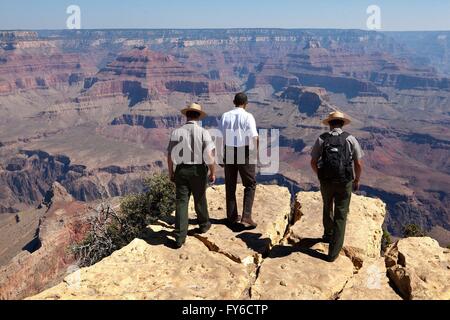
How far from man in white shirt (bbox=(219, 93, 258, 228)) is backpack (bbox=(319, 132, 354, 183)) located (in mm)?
1551

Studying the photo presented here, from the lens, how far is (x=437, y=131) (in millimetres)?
192500

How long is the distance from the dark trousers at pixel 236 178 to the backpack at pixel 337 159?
6.07 ft

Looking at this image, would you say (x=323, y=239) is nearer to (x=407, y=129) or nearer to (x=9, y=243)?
(x=9, y=243)

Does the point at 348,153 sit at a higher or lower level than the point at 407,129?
higher

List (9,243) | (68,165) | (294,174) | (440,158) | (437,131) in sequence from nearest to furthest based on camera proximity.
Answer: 1. (9,243)
2. (294,174)
3. (68,165)
4. (440,158)
5. (437,131)

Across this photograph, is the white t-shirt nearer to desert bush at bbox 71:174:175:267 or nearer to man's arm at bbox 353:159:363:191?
man's arm at bbox 353:159:363:191

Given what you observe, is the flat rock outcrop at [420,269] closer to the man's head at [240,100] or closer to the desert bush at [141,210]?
the man's head at [240,100]

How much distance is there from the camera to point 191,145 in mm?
7805

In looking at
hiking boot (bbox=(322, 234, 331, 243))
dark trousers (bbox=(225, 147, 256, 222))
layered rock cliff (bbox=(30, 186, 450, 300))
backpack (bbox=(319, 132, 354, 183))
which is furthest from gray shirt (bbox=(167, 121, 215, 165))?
hiking boot (bbox=(322, 234, 331, 243))

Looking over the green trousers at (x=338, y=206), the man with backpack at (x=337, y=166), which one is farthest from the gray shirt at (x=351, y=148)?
the green trousers at (x=338, y=206)

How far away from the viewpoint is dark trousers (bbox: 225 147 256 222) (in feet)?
27.6

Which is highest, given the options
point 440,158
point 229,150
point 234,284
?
point 229,150
